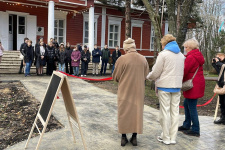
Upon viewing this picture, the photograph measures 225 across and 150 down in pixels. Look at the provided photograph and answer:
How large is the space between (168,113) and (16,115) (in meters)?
3.87

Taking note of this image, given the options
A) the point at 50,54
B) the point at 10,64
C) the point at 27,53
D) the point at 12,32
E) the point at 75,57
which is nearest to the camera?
the point at 27,53

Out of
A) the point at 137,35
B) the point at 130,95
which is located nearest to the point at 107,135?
the point at 130,95

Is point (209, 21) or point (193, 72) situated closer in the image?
point (193, 72)

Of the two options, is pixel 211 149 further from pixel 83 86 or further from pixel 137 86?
pixel 83 86

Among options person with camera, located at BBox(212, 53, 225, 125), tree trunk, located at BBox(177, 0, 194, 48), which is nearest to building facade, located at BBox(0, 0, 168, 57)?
tree trunk, located at BBox(177, 0, 194, 48)

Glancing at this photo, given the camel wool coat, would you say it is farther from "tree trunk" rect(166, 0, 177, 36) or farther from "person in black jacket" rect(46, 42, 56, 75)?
"person in black jacket" rect(46, 42, 56, 75)

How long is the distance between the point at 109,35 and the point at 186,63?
17396 millimetres

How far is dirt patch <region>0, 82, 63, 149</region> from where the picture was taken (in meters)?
4.91

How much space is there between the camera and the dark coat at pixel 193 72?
4.60 meters

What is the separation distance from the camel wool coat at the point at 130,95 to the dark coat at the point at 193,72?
103cm

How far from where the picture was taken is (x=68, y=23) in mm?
19547

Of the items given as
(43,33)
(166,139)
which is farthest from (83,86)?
(43,33)

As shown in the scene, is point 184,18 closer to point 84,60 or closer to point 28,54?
point 84,60

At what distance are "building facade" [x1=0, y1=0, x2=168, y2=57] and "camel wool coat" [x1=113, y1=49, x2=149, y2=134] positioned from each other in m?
12.0
